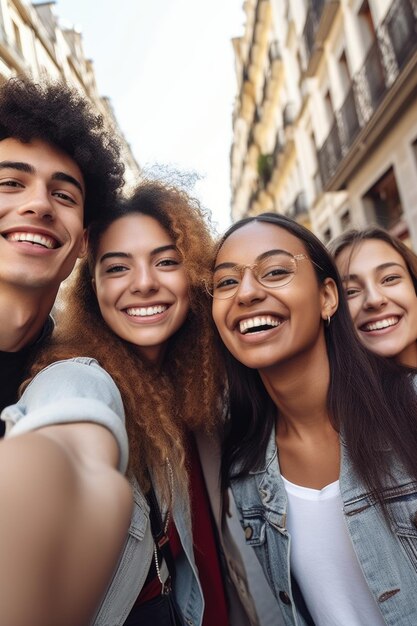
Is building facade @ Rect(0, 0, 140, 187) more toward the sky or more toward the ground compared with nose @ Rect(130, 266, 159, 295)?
more toward the sky

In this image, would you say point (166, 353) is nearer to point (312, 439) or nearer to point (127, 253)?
point (127, 253)

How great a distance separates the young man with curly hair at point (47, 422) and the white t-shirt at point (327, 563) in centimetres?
107

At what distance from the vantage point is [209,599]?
2223mm

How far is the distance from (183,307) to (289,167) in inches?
870

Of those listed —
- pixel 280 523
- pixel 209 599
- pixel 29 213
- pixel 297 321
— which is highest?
pixel 29 213

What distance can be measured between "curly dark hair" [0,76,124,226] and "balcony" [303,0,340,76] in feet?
44.1

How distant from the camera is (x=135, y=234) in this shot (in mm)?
2381

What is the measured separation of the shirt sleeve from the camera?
1.06 m

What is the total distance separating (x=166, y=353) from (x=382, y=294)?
1.31 meters

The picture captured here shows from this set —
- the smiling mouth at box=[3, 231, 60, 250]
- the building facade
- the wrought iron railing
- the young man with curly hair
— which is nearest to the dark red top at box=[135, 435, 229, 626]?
the young man with curly hair

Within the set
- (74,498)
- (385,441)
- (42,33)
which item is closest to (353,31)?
(42,33)

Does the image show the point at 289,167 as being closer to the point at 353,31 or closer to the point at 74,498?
the point at 353,31

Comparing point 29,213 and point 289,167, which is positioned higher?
point 289,167

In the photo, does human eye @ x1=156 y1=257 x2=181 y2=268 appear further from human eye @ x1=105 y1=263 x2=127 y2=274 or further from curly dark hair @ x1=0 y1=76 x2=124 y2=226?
curly dark hair @ x1=0 y1=76 x2=124 y2=226
